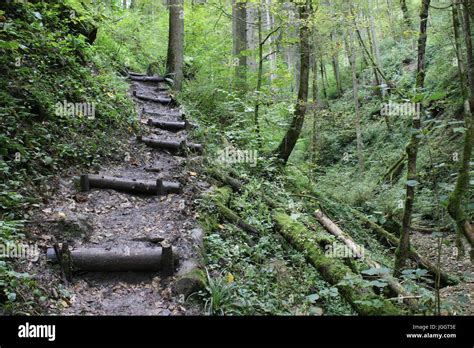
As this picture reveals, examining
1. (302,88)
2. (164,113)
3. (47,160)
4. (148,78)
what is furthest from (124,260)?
(148,78)

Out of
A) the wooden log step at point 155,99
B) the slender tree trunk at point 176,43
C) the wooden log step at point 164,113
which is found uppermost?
the slender tree trunk at point 176,43

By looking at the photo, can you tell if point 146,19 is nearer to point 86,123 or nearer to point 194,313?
point 86,123

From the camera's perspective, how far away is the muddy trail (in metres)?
4.18

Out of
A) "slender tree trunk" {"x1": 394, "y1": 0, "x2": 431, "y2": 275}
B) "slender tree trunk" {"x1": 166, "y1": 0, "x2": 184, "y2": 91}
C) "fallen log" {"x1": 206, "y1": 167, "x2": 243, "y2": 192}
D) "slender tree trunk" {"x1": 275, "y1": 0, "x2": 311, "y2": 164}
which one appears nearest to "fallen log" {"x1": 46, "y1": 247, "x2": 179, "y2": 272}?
"slender tree trunk" {"x1": 394, "y1": 0, "x2": 431, "y2": 275}

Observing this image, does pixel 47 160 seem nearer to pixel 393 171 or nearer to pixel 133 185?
pixel 133 185

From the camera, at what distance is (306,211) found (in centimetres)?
891

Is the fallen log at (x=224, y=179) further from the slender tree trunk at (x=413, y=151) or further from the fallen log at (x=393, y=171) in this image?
the fallen log at (x=393, y=171)

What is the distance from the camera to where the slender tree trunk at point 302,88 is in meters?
9.83

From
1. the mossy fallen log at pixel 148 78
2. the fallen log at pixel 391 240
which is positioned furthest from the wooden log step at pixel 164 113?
the fallen log at pixel 391 240

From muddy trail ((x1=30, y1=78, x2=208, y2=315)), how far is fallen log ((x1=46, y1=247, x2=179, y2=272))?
6cm

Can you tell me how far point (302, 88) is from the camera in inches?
404

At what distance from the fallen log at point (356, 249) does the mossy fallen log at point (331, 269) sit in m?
0.31
